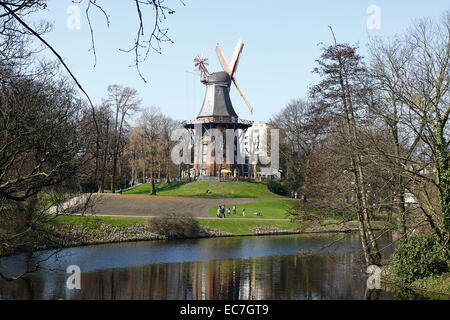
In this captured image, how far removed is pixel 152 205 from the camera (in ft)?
149

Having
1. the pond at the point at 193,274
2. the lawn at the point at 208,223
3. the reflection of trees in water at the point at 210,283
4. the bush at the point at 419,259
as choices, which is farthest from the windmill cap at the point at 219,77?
the bush at the point at 419,259

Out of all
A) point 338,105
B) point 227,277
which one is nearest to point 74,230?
point 227,277

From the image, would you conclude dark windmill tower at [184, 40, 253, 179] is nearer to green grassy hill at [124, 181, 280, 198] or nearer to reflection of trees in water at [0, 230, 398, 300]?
green grassy hill at [124, 181, 280, 198]

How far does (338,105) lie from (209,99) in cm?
5072

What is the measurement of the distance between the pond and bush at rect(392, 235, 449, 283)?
3.31ft

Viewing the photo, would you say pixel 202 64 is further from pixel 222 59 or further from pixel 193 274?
pixel 193 274

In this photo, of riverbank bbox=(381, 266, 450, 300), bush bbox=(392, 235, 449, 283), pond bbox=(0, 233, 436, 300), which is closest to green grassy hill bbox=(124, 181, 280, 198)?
pond bbox=(0, 233, 436, 300)

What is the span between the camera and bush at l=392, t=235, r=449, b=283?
16.9 metres

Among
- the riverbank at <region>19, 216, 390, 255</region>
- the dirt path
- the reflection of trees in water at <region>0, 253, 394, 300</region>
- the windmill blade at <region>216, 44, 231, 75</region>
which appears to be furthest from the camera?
the windmill blade at <region>216, 44, 231, 75</region>

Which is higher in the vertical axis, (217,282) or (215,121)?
(215,121)

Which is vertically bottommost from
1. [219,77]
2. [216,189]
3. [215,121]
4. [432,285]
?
[432,285]

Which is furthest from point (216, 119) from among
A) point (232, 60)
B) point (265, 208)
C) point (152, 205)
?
point (152, 205)

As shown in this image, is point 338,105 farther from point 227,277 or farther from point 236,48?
point 236,48

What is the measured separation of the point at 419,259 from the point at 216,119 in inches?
2034
